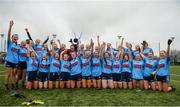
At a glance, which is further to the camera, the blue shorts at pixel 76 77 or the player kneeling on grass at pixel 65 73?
the blue shorts at pixel 76 77

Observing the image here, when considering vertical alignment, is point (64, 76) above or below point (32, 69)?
below

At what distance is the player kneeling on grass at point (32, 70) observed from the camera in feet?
33.9

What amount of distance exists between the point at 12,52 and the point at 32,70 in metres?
1.01

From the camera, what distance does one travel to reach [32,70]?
10.3 meters

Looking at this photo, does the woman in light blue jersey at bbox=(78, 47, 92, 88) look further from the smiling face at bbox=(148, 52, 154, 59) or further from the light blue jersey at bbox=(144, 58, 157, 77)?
the smiling face at bbox=(148, 52, 154, 59)

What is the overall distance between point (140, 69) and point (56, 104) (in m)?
4.66

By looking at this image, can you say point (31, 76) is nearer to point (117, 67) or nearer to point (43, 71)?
point (43, 71)

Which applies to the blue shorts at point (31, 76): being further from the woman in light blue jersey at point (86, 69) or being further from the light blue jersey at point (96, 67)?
the light blue jersey at point (96, 67)

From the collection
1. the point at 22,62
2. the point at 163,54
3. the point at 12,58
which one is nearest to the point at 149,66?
the point at 163,54

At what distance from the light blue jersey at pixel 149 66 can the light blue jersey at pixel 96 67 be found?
1847mm

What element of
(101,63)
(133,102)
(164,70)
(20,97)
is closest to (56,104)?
(20,97)

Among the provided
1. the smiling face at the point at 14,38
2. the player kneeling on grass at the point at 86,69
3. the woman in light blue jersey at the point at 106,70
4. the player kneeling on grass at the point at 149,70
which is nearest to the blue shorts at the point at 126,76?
the woman in light blue jersey at the point at 106,70

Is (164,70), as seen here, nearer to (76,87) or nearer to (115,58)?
(115,58)

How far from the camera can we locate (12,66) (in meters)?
10.1
